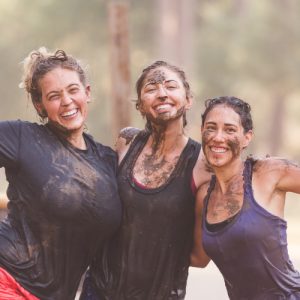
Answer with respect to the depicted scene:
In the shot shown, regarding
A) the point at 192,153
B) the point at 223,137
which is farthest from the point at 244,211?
the point at 192,153

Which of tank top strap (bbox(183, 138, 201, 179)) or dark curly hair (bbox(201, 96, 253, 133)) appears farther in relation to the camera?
tank top strap (bbox(183, 138, 201, 179))

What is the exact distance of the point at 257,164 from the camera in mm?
3844

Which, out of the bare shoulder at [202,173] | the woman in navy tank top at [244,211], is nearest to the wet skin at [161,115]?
the bare shoulder at [202,173]

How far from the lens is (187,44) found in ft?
77.0

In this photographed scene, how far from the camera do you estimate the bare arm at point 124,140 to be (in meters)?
4.39

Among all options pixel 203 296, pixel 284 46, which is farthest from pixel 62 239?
pixel 284 46

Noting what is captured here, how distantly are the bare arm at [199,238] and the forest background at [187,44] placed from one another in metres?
17.5

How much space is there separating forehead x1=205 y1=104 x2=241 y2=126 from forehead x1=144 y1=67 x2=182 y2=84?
0.39m

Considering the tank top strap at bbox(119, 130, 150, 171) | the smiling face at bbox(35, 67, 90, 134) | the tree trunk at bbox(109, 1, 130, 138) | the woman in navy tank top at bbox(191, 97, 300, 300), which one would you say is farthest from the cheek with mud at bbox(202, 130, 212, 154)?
the tree trunk at bbox(109, 1, 130, 138)

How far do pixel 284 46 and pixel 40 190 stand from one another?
69.3 feet

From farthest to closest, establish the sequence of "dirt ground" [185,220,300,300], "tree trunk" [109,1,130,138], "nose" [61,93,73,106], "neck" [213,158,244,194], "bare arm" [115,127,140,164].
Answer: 1. "tree trunk" [109,1,130,138]
2. "dirt ground" [185,220,300,300]
3. "bare arm" [115,127,140,164]
4. "nose" [61,93,73,106]
5. "neck" [213,158,244,194]

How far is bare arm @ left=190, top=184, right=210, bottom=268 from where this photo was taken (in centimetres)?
408

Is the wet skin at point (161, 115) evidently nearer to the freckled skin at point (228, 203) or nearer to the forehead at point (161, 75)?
the forehead at point (161, 75)

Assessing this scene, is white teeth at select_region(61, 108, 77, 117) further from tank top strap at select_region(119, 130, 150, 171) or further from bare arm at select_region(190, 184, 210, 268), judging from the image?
bare arm at select_region(190, 184, 210, 268)
